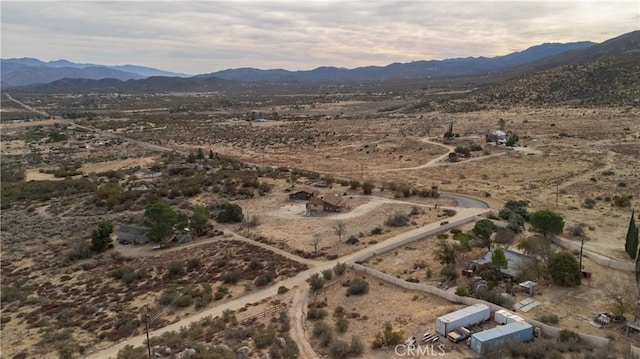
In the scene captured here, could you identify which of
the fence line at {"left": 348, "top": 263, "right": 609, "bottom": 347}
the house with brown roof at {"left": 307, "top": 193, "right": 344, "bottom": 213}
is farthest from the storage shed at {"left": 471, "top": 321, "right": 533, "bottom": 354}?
the house with brown roof at {"left": 307, "top": 193, "right": 344, "bottom": 213}

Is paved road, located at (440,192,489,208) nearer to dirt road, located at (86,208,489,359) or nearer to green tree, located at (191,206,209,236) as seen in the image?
dirt road, located at (86,208,489,359)

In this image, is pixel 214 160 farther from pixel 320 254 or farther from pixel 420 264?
pixel 420 264

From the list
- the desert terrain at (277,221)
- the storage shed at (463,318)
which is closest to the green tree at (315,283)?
the desert terrain at (277,221)

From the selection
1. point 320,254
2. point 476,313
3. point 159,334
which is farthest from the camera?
point 320,254

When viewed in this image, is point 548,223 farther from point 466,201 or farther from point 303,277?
point 303,277

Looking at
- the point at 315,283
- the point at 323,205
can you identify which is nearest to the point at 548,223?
the point at 315,283

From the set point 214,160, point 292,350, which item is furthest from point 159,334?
point 214,160
